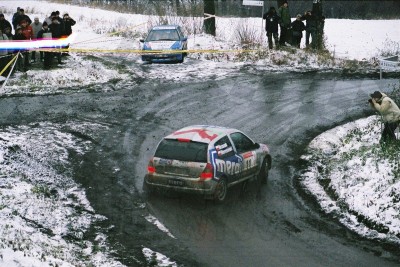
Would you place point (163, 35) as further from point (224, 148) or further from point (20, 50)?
point (224, 148)

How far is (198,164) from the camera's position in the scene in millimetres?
13539

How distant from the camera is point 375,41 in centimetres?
3291

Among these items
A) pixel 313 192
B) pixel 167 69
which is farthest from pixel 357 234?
pixel 167 69

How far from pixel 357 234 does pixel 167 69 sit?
53.5 ft

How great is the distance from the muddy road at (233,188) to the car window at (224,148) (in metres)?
1.12

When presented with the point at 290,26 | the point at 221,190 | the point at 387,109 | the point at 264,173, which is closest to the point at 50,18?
the point at 290,26

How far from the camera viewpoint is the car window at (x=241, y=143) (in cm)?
1471

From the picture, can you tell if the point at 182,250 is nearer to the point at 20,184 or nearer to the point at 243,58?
the point at 20,184

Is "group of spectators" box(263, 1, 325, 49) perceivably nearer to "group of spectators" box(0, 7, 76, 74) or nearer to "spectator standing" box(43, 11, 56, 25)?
"group of spectators" box(0, 7, 76, 74)

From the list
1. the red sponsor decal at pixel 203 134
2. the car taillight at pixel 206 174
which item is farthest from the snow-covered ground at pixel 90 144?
the red sponsor decal at pixel 203 134

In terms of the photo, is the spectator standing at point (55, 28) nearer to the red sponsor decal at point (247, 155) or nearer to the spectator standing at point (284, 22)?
the spectator standing at point (284, 22)

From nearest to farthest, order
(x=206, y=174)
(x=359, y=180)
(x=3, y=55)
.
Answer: (x=206, y=174) < (x=359, y=180) < (x=3, y=55)

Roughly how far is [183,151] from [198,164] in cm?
52

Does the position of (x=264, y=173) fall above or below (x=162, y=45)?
below
